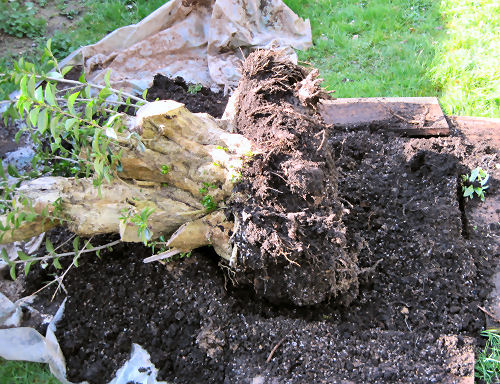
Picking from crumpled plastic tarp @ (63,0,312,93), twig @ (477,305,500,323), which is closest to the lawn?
crumpled plastic tarp @ (63,0,312,93)

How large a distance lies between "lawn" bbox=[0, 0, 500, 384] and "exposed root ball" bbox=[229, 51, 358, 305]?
1796mm

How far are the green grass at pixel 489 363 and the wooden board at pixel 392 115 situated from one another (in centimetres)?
139

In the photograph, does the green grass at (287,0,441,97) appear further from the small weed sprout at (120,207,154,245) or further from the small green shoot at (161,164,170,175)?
the small weed sprout at (120,207,154,245)

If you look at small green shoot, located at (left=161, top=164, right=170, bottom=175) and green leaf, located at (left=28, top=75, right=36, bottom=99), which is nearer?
green leaf, located at (left=28, top=75, right=36, bottom=99)

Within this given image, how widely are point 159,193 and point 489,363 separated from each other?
163 cm

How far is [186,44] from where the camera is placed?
4223mm

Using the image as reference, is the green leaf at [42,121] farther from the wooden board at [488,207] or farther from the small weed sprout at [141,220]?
the wooden board at [488,207]

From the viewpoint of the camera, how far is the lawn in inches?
147

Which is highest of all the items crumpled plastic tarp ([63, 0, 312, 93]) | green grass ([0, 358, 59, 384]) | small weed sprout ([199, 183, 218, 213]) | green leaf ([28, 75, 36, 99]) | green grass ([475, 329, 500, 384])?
green leaf ([28, 75, 36, 99])

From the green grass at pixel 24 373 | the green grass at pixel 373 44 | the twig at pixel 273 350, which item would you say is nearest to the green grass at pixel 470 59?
the green grass at pixel 373 44

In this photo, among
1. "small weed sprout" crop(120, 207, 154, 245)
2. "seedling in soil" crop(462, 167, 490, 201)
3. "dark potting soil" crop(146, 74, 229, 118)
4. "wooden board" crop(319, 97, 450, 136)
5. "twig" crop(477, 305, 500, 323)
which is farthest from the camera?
"dark potting soil" crop(146, 74, 229, 118)

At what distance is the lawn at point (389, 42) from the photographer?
373cm

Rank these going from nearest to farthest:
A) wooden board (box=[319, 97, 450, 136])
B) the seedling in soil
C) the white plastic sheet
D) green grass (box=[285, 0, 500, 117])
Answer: the white plastic sheet → the seedling in soil → wooden board (box=[319, 97, 450, 136]) → green grass (box=[285, 0, 500, 117])

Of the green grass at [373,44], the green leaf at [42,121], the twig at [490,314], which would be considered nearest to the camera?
the green leaf at [42,121]
